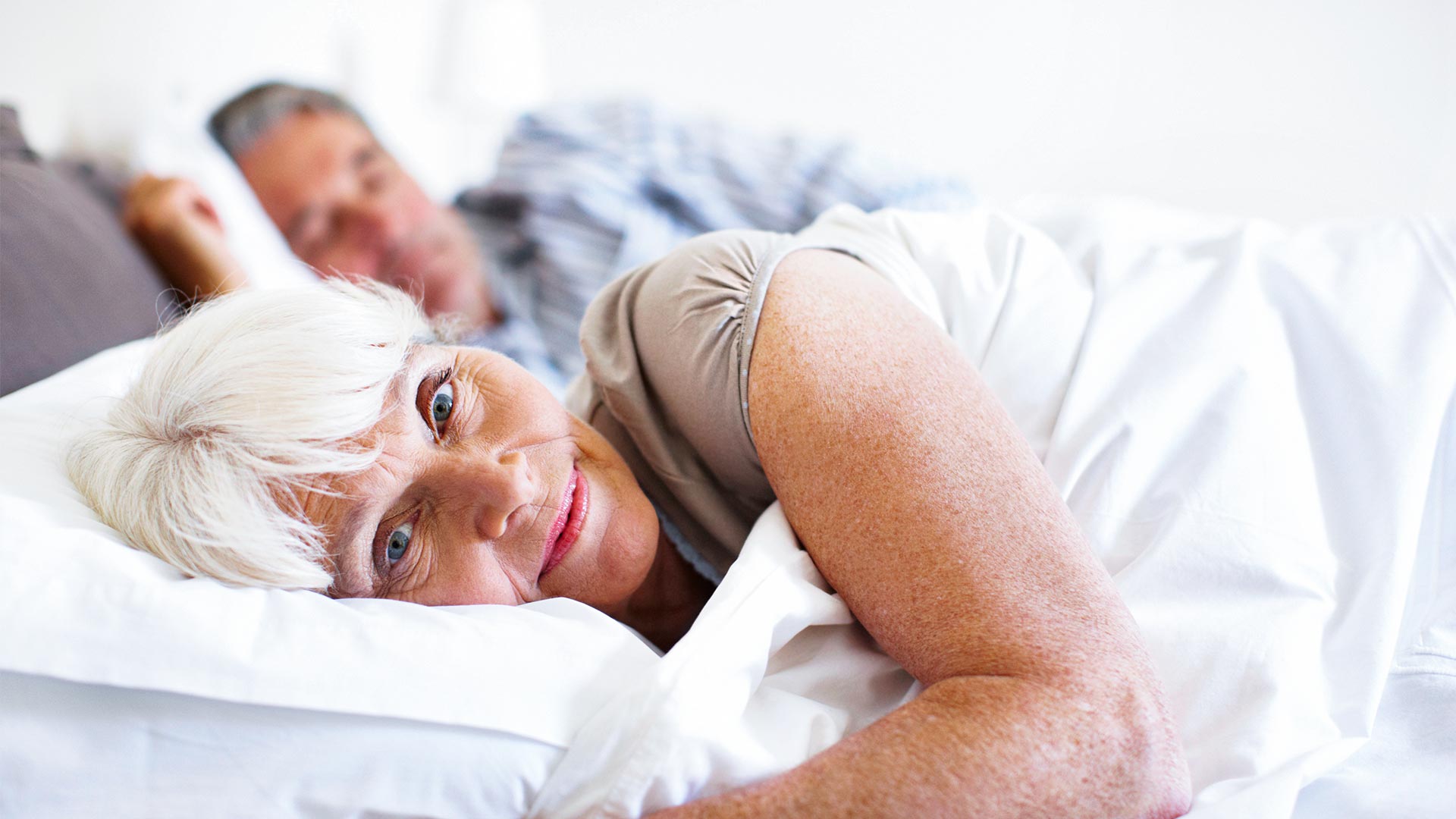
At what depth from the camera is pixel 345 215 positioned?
7.10 feet

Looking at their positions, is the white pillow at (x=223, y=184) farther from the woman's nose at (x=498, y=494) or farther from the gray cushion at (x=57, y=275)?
the woman's nose at (x=498, y=494)

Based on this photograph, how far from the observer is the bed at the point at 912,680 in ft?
2.26

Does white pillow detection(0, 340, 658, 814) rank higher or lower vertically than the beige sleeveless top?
lower

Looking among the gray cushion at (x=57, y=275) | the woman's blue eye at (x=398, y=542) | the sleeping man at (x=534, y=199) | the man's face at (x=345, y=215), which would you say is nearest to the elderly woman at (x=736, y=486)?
the woman's blue eye at (x=398, y=542)

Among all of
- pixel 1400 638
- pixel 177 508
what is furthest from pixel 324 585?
pixel 1400 638

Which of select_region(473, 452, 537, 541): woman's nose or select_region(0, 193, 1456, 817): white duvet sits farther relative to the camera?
select_region(473, 452, 537, 541): woman's nose

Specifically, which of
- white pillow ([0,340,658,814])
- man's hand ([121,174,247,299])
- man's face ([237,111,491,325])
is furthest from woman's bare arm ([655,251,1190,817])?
man's face ([237,111,491,325])

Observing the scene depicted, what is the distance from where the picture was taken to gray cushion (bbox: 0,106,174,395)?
1144mm

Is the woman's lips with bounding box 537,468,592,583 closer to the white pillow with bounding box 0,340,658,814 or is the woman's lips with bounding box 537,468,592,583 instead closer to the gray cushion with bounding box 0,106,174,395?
the white pillow with bounding box 0,340,658,814

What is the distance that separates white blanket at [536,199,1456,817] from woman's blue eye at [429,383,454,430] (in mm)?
327

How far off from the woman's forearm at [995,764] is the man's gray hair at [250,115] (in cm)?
200

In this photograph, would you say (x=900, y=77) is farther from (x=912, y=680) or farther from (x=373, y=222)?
(x=912, y=680)

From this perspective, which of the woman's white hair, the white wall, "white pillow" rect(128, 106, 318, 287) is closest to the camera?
the woman's white hair

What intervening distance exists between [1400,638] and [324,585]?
3.20ft
